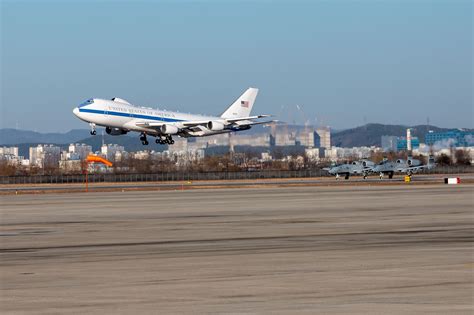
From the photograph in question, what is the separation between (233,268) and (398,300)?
6426mm

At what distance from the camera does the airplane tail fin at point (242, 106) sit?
126125 millimetres

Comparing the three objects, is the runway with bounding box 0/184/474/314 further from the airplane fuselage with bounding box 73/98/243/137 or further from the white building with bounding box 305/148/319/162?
the white building with bounding box 305/148/319/162

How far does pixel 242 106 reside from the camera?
127000 millimetres

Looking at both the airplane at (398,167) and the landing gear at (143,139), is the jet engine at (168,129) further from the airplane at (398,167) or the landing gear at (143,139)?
the airplane at (398,167)

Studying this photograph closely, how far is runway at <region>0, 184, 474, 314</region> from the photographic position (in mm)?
17969

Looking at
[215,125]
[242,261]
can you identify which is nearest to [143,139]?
[215,125]

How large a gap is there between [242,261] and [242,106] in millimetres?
102235

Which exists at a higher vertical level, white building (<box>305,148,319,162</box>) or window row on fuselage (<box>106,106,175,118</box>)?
window row on fuselage (<box>106,106,175,118</box>)

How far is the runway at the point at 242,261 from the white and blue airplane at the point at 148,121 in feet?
163

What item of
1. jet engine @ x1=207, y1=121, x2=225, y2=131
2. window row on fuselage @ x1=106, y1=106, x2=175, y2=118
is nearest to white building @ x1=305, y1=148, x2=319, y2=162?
jet engine @ x1=207, y1=121, x2=225, y2=131

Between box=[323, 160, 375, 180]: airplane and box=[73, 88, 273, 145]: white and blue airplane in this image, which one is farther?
box=[323, 160, 375, 180]: airplane

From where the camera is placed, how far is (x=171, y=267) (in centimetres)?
2414

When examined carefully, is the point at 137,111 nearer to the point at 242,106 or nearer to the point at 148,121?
the point at 148,121

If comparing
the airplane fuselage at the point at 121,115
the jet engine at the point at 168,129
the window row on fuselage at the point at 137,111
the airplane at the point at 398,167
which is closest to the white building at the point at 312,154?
the airplane at the point at 398,167
